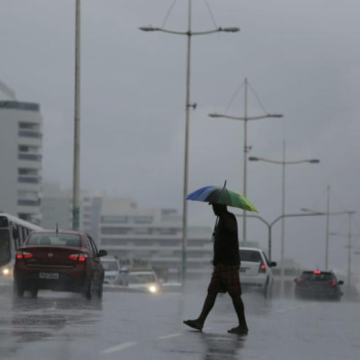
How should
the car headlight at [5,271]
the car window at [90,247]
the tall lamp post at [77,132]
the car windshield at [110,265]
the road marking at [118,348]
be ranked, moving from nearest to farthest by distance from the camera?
the road marking at [118,348] < the car window at [90,247] < the tall lamp post at [77,132] < the car headlight at [5,271] < the car windshield at [110,265]

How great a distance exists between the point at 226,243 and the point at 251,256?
2917 centimetres

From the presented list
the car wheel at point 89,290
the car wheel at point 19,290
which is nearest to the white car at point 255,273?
the car wheel at point 89,290

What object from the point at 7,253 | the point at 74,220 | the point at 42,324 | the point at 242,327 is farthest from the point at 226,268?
the point at 7,253

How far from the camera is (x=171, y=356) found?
13.5 m

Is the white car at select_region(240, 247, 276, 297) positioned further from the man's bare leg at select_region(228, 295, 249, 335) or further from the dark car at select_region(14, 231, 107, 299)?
the man's bare leg at select_region(228, 295, 249, 335)

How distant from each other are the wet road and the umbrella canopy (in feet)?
5.80

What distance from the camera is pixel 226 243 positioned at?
722 inches

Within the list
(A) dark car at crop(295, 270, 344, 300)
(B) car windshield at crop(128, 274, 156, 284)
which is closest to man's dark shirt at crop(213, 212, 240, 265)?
(A) dark car at crop(295, 270, 344, 300)

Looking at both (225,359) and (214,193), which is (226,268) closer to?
(214,193)

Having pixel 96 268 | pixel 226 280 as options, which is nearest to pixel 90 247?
pixel 96 268

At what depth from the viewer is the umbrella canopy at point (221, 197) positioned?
60.0 ft

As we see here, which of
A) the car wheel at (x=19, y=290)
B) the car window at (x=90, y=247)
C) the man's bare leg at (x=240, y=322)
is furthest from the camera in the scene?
the car window at (x=90, y=247)

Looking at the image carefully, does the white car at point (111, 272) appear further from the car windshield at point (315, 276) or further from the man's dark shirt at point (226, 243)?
the man's dark shirt at point (226, 243)

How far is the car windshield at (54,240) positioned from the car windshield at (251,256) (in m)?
18.0
